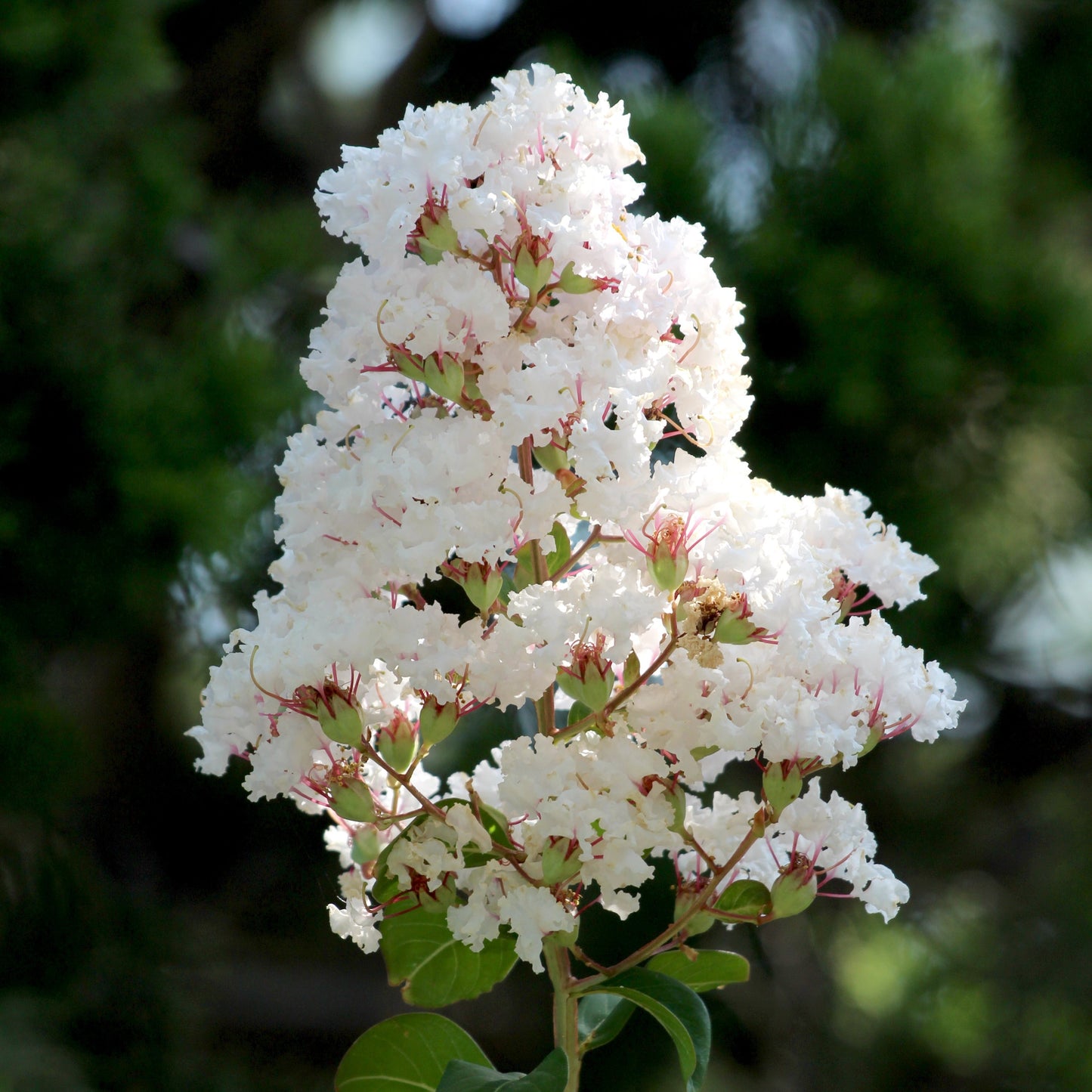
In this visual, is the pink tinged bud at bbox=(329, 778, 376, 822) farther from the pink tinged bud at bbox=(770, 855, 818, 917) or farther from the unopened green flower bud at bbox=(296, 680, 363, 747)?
the pink tinged bud at bbox=(770, 855, 818, 917)

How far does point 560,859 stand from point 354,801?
8cm

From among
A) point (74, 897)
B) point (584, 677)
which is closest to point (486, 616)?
point (584, 677)

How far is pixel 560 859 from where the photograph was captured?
1.23ft

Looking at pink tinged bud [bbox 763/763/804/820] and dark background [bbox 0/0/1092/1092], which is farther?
dark background [bbox 0/0/1092/1092]

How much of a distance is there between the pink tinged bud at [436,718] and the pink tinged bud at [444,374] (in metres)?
0.11

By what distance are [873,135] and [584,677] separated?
3.37ft

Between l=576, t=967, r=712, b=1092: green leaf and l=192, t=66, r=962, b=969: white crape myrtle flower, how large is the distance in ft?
0.09

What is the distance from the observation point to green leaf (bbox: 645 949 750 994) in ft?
1.49

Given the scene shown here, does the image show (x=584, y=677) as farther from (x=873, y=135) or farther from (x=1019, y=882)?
(x=1019, y=882)

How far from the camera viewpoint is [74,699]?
156cm

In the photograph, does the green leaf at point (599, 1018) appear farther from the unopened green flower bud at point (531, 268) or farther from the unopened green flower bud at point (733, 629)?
the unopened green flower bud at point (531, 268)

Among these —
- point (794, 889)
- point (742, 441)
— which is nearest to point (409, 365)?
point (794, 889)

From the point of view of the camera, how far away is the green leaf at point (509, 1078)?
376 mm

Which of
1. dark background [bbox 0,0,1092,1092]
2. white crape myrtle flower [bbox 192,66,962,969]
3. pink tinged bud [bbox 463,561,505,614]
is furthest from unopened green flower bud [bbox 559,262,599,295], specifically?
dark background [bbox 0,0,1092,1092]
